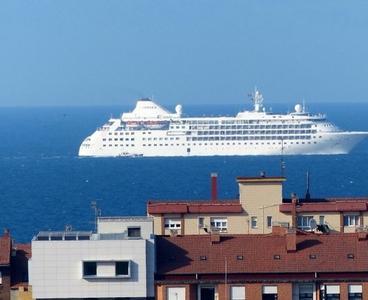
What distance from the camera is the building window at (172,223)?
3544 centimetres

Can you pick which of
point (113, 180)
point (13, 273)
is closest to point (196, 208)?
point (13, 273)

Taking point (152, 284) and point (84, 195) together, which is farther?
point (84, 195)

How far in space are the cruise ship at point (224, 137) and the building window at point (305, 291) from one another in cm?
12719

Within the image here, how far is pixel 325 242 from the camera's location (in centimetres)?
3033

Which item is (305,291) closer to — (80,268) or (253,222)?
(80,268)

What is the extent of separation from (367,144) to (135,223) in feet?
503

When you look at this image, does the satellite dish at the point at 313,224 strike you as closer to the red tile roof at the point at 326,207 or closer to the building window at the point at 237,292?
the red tile roof at the point at 326,207

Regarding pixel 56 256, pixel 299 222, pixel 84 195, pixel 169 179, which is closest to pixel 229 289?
pixel 56 256

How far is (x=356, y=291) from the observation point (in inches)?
1158

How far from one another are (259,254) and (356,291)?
1830 mm

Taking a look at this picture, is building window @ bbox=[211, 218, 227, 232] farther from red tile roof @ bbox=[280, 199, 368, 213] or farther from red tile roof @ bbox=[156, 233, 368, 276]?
red tile roof @ bbox=[156, 233, 368, 276]

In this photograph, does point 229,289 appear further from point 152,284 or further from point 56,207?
point 56,207

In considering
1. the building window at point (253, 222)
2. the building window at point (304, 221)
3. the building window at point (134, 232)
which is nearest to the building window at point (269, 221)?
the building window at point (253, 222)

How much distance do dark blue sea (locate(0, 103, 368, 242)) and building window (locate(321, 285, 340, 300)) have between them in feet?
99.8
